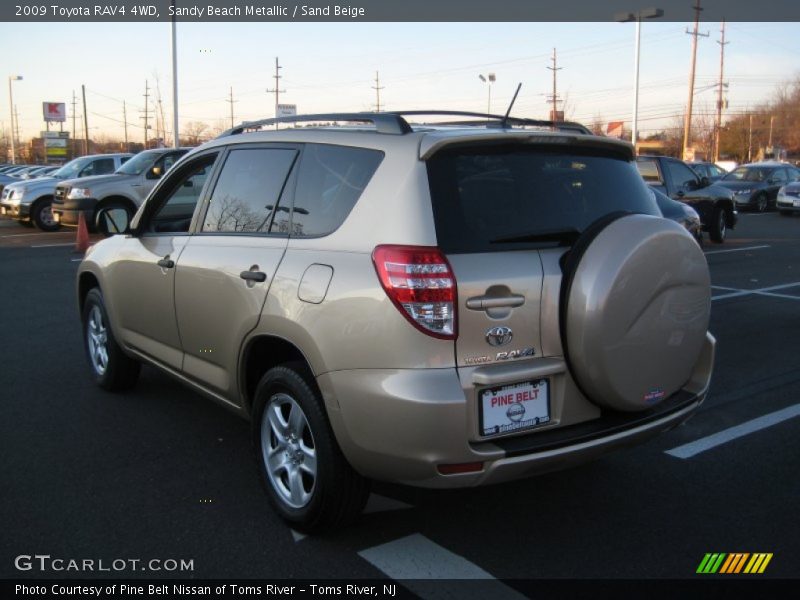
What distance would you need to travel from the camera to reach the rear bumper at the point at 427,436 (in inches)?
117

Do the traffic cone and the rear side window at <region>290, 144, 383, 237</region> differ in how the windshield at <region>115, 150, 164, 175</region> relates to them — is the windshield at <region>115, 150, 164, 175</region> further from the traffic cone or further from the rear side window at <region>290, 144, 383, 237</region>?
the rear side window at <region>290, 144, 383, 237</region>

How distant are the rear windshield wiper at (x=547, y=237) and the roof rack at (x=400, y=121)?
65 centimetres

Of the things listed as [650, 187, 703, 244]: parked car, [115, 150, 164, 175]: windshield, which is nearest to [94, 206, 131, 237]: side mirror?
[650, 187, 703, 244]: parked car

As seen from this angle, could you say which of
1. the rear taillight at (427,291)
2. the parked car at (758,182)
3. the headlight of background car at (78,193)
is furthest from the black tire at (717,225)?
the rear taillight at (427,291)

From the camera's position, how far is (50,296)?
9617 millimetres

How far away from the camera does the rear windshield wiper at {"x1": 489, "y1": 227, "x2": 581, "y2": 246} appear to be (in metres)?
3.25

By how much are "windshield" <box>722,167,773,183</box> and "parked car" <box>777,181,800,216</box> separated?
2.33 metres

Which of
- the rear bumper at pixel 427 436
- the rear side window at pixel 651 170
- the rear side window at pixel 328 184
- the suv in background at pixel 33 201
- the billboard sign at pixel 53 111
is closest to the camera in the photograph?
the rear bumper at pixel 427 436

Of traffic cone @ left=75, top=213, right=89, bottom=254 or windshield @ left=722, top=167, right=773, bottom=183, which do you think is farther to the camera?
windshield @ left=722, top=167, right=773, bottom=183

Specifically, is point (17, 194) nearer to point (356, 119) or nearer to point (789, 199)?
point (356, 119)

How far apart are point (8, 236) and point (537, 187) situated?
16685 mm

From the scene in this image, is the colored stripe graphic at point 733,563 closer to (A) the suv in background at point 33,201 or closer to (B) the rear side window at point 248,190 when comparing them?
(B) the rear side window at point 248,190

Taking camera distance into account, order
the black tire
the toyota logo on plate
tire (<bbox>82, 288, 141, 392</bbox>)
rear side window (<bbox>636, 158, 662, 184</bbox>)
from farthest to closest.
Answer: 1. the black tire
2. rear side window (<bbox>636, 158, 662, 184</bbox>)
3. tire (<bbox>82, 288, 141, 392</bbox>)
4. the toyota logo on plate

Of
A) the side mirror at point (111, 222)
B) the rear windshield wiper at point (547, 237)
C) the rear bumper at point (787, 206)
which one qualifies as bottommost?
the rear bumper at point (787, 206)
